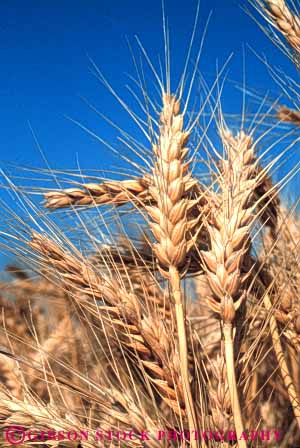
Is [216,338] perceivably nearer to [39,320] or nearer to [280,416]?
[280,416]

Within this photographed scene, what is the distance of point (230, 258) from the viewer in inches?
46.8

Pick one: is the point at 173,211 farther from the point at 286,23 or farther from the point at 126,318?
the point at 286,23

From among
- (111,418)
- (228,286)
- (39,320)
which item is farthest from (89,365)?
(228,286)

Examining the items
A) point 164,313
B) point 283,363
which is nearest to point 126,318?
point 164,313

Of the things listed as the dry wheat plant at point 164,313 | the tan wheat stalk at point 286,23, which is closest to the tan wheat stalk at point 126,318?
the dry wheat plant at point 164,313

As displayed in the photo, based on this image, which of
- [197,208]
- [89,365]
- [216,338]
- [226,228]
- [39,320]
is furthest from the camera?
[216,338]

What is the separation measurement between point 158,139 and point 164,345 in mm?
528

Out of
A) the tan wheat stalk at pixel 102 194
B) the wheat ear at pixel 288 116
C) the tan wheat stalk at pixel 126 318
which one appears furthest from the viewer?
the wheat ear at pixel 288 116

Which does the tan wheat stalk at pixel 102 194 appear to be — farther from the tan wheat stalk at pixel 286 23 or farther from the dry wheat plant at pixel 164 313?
the tan wheat stalk at pixel 286 23

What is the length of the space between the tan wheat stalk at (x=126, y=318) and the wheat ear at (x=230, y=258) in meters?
0.13

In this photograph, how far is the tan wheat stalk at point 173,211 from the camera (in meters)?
1.23

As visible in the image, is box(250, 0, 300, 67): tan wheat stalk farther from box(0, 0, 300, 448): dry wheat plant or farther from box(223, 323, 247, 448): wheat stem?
box(223, 323, 247, 448): wheat stem

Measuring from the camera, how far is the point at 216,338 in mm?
1946

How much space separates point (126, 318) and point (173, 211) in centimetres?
28
